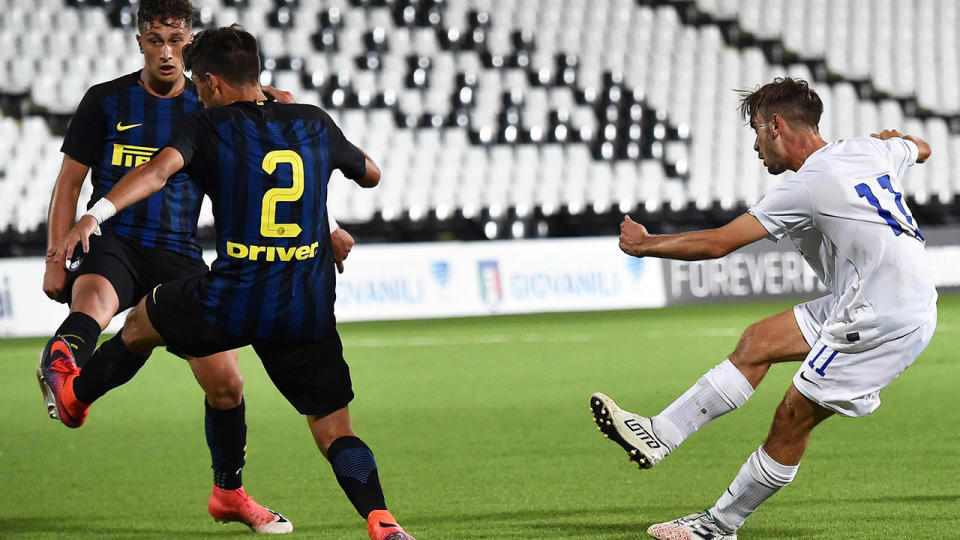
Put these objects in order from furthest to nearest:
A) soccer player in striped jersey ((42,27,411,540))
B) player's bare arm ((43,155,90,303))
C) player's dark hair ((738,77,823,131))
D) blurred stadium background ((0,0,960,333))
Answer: blurred stadium background ((0,0,960,333))
player's bare arm ((43,155,90,303))
player's dark hair ((738,77,823,131))
soccer player in striped jersey ((42,27,411,540))

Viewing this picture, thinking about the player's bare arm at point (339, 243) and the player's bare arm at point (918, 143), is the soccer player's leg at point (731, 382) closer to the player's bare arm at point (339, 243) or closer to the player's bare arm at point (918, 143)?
the player's bare arm at point (918, 143)

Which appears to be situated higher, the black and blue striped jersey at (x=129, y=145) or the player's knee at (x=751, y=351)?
the black and blue striped jersey at (x=129, y=145)

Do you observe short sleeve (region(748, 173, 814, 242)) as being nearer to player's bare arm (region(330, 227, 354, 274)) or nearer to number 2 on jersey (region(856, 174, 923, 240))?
number 2 on jersey (region(856, 174, 923, 240))

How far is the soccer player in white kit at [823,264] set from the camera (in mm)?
4043

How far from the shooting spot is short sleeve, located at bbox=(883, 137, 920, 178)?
4.36m

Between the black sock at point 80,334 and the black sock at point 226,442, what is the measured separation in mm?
580

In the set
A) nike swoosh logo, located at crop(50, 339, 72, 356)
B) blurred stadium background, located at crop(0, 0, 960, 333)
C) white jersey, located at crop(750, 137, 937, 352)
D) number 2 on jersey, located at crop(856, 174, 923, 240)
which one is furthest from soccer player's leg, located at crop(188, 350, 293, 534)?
blurred stadium background, located at crop(0, 0, 960, 333)

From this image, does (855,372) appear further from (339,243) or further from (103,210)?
(103,210)

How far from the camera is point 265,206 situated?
384 centimetres

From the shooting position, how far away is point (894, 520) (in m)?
4.65

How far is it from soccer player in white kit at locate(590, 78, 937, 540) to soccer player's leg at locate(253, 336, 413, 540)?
861 millimetres

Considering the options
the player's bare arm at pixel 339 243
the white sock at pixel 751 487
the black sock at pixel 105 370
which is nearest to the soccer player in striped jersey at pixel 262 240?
the black sock at pixel 105 370

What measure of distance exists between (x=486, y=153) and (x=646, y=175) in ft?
8.36

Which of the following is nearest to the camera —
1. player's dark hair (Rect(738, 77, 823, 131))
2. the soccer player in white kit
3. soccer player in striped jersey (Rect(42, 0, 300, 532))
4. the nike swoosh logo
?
the soccer player in white kit
